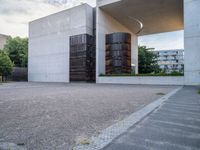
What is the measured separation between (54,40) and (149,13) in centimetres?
1530

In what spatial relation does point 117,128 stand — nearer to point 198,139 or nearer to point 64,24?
point 198,139

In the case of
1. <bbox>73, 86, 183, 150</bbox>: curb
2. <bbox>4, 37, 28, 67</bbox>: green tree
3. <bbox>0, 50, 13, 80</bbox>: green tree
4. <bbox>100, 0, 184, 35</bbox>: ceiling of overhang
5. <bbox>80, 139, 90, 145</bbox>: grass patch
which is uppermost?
<bbox>100, 0, 184, 35</bbox>: ceiling of overhang

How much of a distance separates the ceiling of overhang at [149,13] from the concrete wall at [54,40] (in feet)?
12.3

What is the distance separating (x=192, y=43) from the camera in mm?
15516

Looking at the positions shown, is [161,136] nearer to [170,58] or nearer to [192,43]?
[192,43]

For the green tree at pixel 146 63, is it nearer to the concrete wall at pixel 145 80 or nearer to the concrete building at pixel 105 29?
the concrete building at pixel 105 29

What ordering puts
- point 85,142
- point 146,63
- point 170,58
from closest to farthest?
point 85,142 < point 146,63 < point 170,58

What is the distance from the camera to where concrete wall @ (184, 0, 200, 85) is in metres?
15.2

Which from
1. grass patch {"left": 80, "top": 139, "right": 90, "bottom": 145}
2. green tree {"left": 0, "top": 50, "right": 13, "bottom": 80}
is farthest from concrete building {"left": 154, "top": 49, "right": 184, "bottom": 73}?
grass patch {"left": 80, "top": 139, "right": 90, "bottom": 145}

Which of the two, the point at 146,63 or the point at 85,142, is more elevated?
the point at 146,63

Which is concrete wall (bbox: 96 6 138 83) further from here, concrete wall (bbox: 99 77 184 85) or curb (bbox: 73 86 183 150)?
curb (bbox: 73 86 183 150)

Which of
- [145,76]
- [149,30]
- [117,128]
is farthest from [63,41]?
[117,128]

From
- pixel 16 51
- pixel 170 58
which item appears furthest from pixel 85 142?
pixel 170 58

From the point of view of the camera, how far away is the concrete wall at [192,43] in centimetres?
1525
